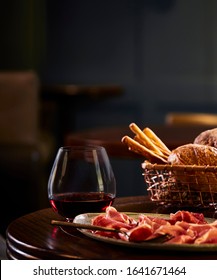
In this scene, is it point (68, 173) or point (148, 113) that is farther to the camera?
point (148, 113)

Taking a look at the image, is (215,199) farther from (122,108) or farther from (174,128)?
(122,108)

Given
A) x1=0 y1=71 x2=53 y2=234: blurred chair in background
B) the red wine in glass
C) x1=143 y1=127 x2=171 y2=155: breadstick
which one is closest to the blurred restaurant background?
x1=0 y1=71 x2=53 y2=234: blurred chair in background

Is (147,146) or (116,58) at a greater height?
(147,146)

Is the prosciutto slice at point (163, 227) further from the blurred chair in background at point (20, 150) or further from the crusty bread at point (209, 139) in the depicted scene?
the blurred chair in background at point (20, 150)

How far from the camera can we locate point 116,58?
5.70 m

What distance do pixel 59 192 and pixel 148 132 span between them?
0.33 m

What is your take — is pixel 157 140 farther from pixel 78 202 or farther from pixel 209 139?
pixel 78 202

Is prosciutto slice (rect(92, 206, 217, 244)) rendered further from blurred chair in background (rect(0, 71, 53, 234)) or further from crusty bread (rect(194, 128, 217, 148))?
blurred chair in background (rect(0, 71, 53, 234))

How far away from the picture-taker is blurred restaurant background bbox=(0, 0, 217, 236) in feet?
18.1

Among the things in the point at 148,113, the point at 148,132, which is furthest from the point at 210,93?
the point at 148,132

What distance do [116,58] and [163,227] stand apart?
4.67 metres

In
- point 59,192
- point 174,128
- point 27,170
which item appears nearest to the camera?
point 59,192

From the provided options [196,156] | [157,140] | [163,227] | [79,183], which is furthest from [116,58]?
[163,227]

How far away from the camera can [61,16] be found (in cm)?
580
